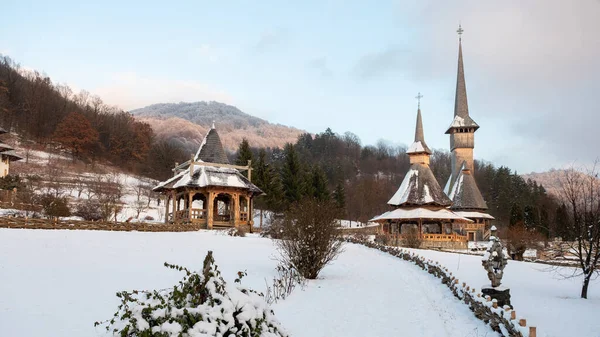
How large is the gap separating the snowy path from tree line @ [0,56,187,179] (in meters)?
50.5

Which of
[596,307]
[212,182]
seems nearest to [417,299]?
[596,307]

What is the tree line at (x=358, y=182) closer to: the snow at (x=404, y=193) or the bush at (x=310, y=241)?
the snow at (x=404, y=193)

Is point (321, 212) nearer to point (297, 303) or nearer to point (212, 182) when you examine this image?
point (297, 303)

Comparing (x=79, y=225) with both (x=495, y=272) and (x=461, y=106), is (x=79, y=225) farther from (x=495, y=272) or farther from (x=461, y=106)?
(x=461, y=106)

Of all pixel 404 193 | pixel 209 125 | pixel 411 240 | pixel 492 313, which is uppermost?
pixel 209 125

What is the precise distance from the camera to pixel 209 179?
27.0 meters

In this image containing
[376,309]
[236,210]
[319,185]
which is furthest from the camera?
[319,185]

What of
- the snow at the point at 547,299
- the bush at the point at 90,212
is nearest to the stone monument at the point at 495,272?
the snow at the point at 547,299

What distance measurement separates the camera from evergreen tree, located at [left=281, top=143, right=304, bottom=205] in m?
42.7

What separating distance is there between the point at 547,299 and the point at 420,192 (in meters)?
21.1

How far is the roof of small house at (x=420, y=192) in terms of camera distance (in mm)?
32406

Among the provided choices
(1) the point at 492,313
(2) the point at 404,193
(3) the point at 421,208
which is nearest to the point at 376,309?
(1) the point at 492,313

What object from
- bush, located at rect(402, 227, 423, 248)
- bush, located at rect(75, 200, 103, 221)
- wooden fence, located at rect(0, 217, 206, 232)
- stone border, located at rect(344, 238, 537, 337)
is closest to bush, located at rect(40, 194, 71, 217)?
bush, located at rect(75, 200, 103, 221)

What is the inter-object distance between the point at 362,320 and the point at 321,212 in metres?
4.94
